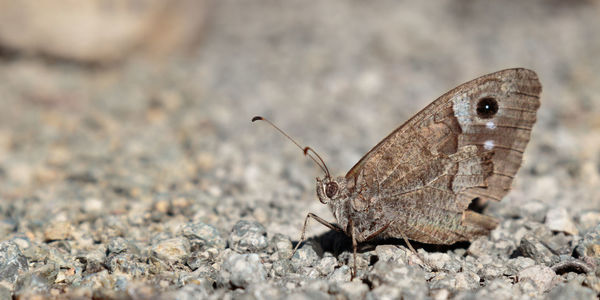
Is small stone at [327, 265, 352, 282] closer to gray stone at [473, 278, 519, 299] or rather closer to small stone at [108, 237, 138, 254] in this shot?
gray stone at [473, 278, 519, 299]

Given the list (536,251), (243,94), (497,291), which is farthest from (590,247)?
(243,94)

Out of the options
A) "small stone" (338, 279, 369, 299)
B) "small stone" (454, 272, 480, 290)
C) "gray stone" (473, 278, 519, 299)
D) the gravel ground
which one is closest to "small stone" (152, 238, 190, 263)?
the gravel ground

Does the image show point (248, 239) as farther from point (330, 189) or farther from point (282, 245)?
point (330, 189)

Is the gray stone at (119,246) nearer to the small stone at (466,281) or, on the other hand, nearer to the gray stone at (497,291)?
the small stone at (466,281)

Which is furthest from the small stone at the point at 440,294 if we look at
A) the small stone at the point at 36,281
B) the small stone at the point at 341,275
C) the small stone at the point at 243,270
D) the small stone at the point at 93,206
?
the small stone at the point at 93,206

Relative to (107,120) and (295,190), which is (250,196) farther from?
(107,120)

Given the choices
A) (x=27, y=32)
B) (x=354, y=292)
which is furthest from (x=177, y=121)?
(x=354, y=292)
